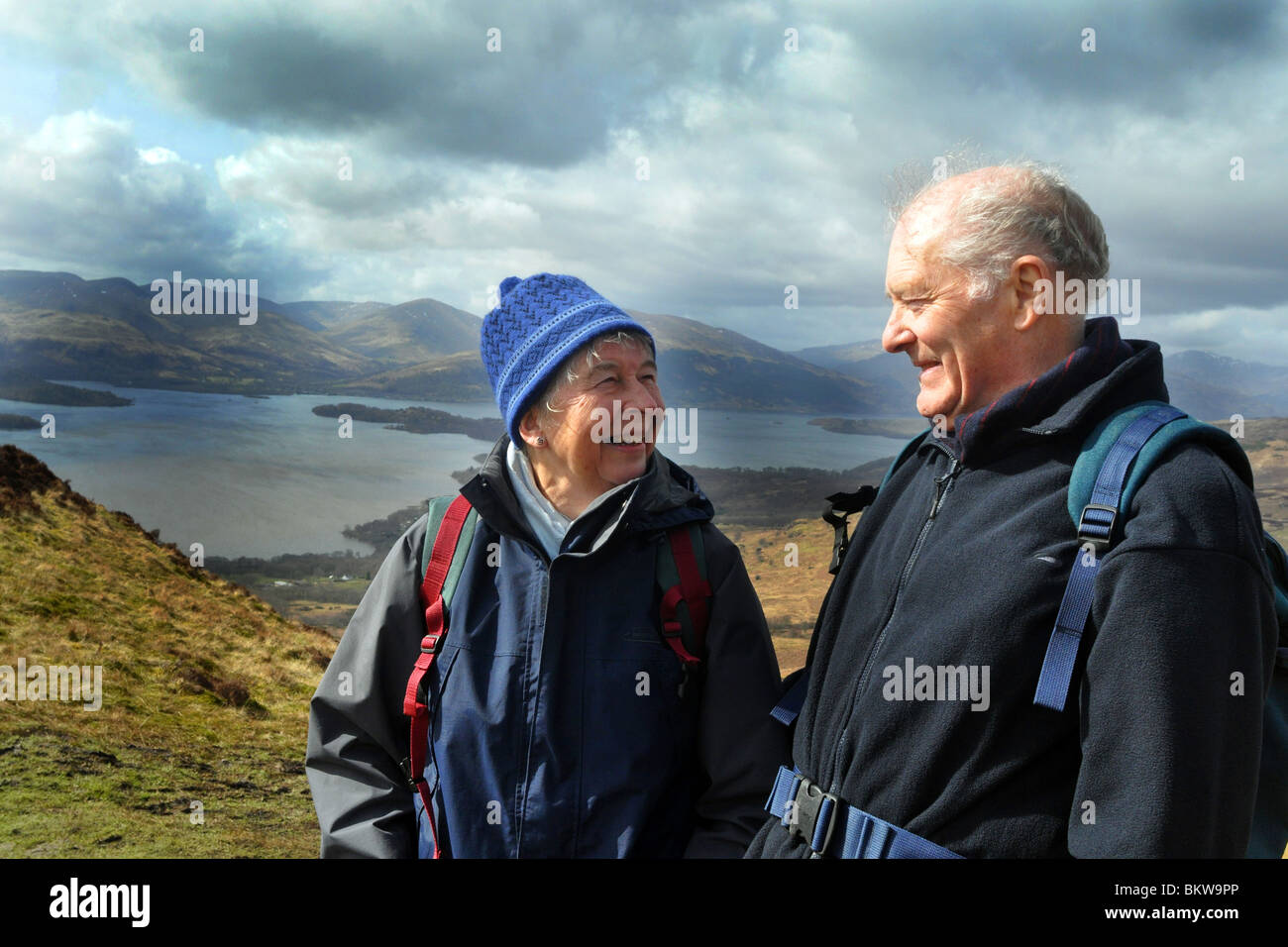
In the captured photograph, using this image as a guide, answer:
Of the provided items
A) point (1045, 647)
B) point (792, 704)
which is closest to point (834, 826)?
point (792, 704)

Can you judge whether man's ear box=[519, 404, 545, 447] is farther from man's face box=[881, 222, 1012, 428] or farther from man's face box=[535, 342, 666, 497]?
man's face box=[881, 222, 1012, 428]

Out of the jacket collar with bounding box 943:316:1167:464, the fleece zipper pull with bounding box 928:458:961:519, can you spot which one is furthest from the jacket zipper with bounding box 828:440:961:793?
the jacket collar with bounding box 943:316:1167:464

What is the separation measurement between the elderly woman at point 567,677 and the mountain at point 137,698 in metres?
4.57

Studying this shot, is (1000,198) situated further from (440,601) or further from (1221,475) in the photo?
(440,601)

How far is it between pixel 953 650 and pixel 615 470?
4.08 ft

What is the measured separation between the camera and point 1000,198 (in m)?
2.40

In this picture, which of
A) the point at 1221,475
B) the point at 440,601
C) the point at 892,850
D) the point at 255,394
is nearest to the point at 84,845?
the point at 440,601

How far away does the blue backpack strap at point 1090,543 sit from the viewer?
2.00 meters

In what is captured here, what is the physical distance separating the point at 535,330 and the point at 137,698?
12357 millimetres

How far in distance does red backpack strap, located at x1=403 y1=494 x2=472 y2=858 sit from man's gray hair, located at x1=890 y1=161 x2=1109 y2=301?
178 centimetres

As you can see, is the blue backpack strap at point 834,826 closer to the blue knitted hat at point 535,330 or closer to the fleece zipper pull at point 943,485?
the fleece zipper pull at point 943,485

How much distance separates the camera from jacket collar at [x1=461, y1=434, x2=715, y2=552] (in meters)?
2.82

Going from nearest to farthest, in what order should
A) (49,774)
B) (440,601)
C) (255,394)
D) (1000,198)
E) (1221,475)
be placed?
(1221,475), (1000,198), (440,601), (49,774), (255,394)

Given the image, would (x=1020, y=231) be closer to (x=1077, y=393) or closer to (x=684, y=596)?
(x=1077, y=393)
